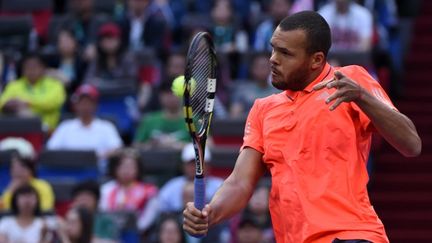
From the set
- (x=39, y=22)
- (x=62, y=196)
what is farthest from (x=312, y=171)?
(x=39, y=22)

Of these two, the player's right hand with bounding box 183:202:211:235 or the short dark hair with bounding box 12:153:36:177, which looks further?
the short dark hair with bounding box 12:153:36:177

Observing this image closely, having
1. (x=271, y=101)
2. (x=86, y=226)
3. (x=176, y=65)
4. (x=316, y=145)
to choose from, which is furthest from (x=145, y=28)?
(x=316, y=145)

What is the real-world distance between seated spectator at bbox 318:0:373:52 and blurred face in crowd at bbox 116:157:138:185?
2.76 metres

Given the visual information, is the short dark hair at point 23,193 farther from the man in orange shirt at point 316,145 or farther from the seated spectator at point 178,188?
the man in orange shirt at point 316,145

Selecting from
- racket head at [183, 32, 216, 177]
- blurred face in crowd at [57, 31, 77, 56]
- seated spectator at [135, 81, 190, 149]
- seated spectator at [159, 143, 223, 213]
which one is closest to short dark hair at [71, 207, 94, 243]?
seated spectator at [159, 143, 223, 213]

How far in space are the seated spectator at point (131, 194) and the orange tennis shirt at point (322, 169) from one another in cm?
576

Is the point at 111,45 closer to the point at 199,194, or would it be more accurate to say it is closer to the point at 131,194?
the point at 131,194

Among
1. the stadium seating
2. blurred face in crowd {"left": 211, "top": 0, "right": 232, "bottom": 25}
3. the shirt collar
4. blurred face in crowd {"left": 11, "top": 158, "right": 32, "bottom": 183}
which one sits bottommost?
blurred face in crowd {"left": 11, "top": 158, "right": 32, "bottom": 183}

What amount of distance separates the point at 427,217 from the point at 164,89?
2.91m

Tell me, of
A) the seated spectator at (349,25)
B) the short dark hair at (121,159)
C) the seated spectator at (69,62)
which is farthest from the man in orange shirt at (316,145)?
the seated spectator at (69,62)

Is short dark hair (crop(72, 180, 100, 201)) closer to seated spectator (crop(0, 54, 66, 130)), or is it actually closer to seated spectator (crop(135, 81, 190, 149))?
seated spectator (crop(135, 81, 190, 149))

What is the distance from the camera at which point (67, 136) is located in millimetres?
12797

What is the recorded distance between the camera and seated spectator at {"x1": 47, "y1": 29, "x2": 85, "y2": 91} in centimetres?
1439

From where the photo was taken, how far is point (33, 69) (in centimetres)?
1370
